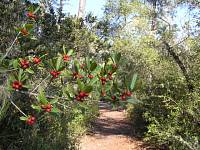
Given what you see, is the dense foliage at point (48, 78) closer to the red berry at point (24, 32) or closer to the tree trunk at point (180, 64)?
the red berry at point (24, 32)

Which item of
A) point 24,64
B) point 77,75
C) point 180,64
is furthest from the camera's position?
point 180,64

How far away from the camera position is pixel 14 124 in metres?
7.68

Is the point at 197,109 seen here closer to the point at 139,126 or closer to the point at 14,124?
the point at 14,124

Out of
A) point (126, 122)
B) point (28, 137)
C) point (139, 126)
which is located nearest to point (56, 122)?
point (28, 137)

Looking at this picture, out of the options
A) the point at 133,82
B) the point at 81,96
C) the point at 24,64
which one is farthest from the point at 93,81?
the point at 24,64

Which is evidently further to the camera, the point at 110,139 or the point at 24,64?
the point at 110,139

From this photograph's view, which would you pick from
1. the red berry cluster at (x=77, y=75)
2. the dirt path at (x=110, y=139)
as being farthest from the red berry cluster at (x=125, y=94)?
the dirt path at (x=110, y=139)

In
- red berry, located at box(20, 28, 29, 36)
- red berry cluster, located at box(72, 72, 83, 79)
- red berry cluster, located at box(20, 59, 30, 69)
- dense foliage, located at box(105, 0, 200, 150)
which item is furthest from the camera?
dense foliage, located at box(105, 0, 200, 150)

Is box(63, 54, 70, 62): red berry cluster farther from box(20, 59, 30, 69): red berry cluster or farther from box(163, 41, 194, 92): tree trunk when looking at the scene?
box(163, 41, 194, 92): tree trunk

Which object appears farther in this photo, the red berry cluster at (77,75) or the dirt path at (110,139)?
the dirt path at (110,139)

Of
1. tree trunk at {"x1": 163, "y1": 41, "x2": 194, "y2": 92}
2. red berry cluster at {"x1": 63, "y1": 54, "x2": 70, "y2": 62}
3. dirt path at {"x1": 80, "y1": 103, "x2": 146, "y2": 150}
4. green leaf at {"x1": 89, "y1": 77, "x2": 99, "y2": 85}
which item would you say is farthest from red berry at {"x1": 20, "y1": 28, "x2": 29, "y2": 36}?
tree trunk at {"x1": 163, "y1": 41, "x2": 194, "y2": 92}

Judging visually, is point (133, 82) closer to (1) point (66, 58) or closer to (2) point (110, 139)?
(1) point (66, 58)

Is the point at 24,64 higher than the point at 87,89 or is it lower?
higher

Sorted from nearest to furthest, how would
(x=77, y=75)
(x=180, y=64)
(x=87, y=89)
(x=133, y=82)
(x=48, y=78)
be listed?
(x=87, y=89) < (x=133, y=82) < (x=77, y=75) < (x=48, y=78) < (x=180, y=64)
